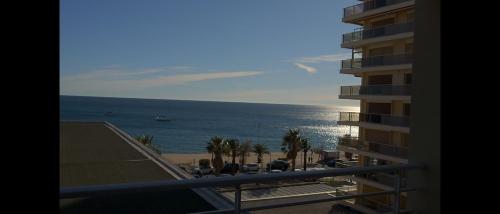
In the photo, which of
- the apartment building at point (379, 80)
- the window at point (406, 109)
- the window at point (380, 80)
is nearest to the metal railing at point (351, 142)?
the apartment building at point (379, 80)

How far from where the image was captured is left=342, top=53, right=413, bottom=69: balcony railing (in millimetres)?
14293

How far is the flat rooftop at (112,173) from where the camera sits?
389cm

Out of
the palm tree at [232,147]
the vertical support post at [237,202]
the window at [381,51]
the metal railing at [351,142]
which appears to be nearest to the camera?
the vertical support post at [237,202]

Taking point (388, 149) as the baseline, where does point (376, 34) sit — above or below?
above

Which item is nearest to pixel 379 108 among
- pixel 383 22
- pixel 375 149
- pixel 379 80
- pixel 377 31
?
pixel 379 80

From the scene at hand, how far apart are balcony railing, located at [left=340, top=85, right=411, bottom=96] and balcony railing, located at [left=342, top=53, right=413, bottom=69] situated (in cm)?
80

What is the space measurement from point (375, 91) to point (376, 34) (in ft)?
6.82

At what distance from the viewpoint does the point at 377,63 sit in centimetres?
1555

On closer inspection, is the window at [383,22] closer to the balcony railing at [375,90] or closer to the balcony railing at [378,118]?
the balcony railing at [375,90]

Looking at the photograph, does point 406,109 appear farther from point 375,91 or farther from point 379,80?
point 379,80

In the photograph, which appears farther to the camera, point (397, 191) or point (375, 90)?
point (375, 90)

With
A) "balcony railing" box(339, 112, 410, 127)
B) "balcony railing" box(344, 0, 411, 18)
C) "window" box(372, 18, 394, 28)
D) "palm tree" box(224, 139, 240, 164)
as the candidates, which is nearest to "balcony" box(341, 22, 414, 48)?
"window" box(372, 18, 394, 28)
